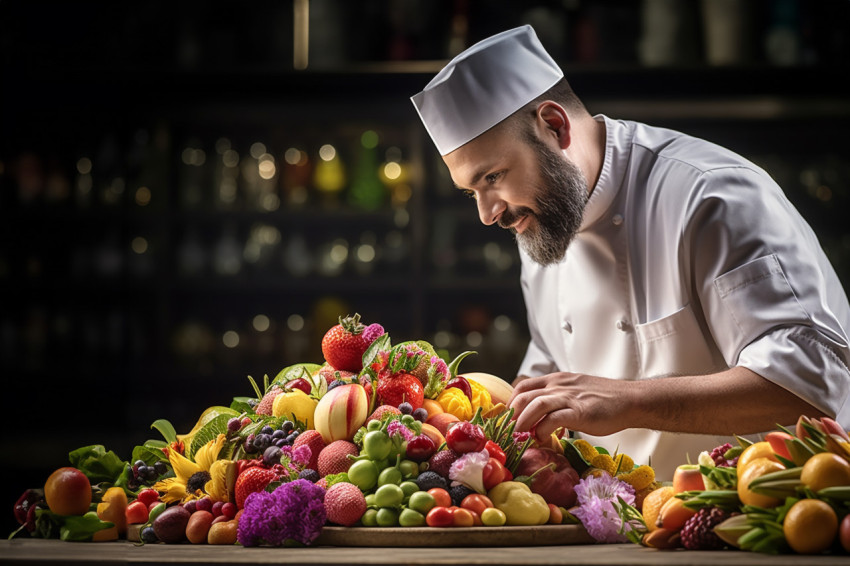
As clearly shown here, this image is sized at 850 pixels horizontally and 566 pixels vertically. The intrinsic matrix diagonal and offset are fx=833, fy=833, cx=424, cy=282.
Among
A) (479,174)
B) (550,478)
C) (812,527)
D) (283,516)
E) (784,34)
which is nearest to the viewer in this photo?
(812,527)

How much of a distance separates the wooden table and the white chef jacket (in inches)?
19.2

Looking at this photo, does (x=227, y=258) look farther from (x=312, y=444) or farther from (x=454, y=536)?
(x=454, y=536)

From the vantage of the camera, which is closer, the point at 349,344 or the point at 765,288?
the point at 349,344

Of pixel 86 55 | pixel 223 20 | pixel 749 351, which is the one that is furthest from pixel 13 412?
pixel 749 351

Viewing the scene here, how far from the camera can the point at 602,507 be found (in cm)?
100

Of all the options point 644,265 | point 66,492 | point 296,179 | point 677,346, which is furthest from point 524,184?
point 296,179

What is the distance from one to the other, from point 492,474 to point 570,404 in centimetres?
20

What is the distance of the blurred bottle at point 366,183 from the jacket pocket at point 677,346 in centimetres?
201

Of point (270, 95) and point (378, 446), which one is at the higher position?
point (270, 95)

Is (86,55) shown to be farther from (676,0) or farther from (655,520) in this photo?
(655,520)

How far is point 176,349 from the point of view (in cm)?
350

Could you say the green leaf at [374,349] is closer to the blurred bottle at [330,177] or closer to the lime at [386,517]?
the lime at [386,517]

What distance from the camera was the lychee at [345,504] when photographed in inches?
38.4

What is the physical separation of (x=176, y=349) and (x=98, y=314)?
0.39 metres
